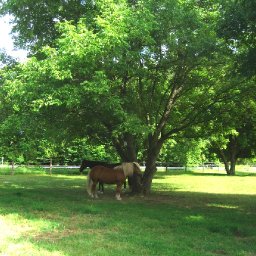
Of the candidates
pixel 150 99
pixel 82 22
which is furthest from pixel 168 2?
pixel 150 99

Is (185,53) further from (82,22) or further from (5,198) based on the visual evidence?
(5,198)

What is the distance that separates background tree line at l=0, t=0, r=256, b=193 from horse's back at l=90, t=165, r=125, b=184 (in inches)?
69.5

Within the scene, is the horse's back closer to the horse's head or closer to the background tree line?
the horse's head

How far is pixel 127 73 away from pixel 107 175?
175 inches

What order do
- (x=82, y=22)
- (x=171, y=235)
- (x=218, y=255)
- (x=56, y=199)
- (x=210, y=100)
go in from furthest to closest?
(x=210, y=100) → (x=56, y=199) → (x=82, y=22) → (x=171, y=235) → (x=218, y=255)

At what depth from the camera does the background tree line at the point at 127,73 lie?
12.2 m

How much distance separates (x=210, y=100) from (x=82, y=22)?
7.14 metres

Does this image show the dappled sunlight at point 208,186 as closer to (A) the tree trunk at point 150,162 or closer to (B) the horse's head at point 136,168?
(A) the tree trunk at point 150,162

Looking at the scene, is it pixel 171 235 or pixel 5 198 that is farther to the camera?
pixel 5 198

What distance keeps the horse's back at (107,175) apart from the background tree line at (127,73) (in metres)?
1.77

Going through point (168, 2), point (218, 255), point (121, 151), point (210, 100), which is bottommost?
point (218, 255)

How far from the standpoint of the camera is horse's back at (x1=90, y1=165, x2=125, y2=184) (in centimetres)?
1689

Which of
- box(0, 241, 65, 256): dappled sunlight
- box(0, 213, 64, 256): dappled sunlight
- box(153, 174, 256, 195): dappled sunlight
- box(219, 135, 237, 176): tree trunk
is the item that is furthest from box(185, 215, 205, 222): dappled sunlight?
box(219, 135, 237, 176): tree trunk

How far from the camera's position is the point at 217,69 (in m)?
16.8
